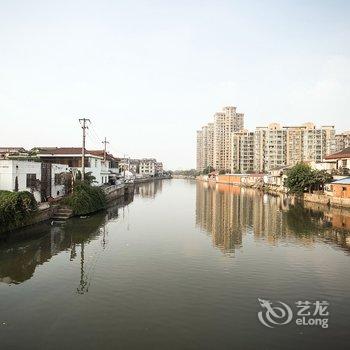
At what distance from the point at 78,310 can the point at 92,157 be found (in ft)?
169

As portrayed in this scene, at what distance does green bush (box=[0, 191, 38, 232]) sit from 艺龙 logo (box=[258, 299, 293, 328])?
23.7m

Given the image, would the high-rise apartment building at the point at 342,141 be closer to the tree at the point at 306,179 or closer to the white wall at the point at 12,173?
the tree at the point at 306,179

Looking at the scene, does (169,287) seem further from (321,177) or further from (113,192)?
(321,177)

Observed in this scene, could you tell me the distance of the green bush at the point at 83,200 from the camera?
4451 centimetres

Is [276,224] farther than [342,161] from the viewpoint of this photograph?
No

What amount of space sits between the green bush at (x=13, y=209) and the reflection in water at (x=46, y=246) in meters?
1.11

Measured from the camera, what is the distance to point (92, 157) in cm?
6556

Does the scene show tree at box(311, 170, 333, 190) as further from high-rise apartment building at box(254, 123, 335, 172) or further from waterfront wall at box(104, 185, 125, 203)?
high-rise apartment building at box(254, 123, 335, 172)

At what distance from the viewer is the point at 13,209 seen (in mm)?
31406

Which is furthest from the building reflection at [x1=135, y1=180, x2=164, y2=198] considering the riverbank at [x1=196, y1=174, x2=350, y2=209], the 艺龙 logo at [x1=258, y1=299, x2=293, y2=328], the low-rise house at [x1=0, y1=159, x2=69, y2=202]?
the 艺龙 logo at [x1=258, y1=299, x2=293, y2=328]

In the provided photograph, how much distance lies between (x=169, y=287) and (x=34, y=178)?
2767 centimetres

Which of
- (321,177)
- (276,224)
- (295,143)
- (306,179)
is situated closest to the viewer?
(276,224)

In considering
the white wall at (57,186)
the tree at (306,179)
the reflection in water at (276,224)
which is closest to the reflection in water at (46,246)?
the white wall at (57,186)

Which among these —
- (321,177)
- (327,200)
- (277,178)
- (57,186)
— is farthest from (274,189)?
(57,186)
